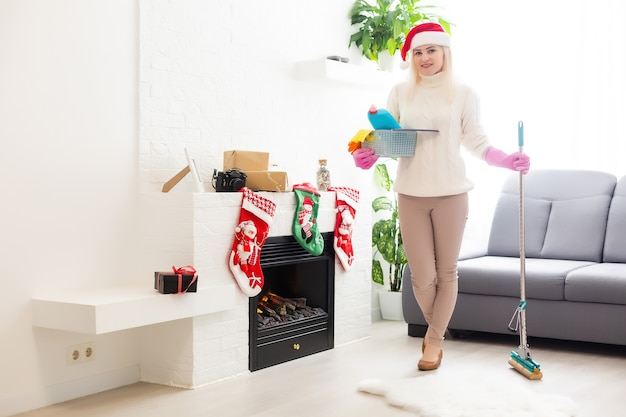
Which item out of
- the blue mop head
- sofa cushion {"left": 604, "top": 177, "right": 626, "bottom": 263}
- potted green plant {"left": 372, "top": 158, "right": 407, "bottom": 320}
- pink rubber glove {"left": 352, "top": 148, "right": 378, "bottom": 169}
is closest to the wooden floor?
the blue mop head

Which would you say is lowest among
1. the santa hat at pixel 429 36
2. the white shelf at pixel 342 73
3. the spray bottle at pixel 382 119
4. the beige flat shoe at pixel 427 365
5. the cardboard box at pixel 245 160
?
the beige flat shoe at pixel 427 365

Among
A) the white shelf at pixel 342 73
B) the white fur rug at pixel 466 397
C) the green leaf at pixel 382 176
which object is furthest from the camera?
the green leaf at pixel 382 176

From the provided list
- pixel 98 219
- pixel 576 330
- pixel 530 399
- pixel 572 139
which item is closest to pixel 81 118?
pixel 98 219

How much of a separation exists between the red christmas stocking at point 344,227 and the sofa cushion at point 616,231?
4.95 feet

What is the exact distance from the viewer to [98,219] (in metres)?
3.73

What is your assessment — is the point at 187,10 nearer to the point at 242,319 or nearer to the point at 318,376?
the point at 242,319

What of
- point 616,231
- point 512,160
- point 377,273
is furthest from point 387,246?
point 512,160

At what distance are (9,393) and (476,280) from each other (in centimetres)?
250

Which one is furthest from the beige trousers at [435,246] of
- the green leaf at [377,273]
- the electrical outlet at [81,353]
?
the electrical outlet at [81,353]

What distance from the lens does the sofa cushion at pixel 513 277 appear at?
4.44 metres

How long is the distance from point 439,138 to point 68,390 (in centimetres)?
199

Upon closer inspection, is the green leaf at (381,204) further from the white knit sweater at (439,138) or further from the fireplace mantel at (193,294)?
the fireplace mantel at (193,294)

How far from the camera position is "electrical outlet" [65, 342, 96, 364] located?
3600 mm

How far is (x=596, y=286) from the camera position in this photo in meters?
4.31
